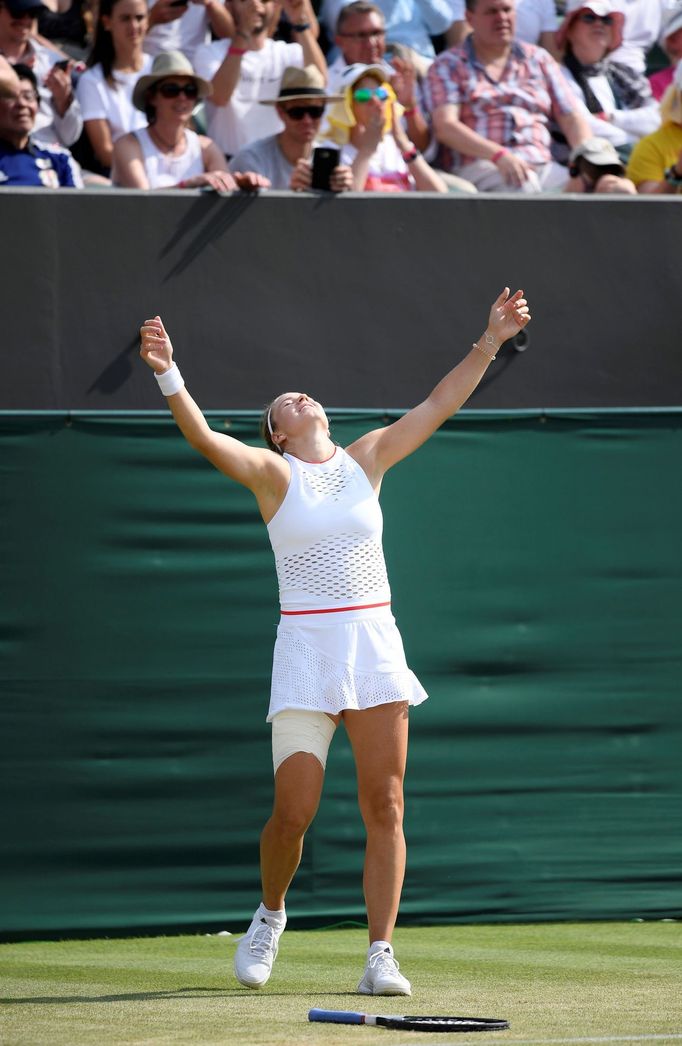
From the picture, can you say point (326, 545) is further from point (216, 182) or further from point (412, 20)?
point (412, 20)

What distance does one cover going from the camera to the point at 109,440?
6.84 meters

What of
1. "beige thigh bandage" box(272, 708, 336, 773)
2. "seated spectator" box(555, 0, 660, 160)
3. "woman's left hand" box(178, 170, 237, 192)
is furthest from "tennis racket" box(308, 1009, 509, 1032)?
"seated spectator" box(555, 0, 660, 160)

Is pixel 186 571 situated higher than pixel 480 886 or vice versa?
pixel 186 571

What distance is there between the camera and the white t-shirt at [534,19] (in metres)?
10.2

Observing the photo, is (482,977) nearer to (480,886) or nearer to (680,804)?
(480,886)

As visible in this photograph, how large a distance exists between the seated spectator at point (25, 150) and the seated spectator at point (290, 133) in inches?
43.7

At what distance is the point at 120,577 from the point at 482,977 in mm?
2432

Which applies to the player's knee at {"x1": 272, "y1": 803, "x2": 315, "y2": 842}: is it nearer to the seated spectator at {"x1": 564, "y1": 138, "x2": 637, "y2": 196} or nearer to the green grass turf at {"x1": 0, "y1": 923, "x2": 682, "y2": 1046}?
the green grass turf at {"x1": 0, "y1": 923, "x2": 682, "y2": 1046}

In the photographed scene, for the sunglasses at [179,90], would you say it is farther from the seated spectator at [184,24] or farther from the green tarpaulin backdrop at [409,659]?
the green tarpaulin backdrop at [409,659]

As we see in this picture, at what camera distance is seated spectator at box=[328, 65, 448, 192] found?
811cm

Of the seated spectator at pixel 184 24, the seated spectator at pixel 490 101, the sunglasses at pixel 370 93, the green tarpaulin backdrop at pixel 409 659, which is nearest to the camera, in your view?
the green tarpaulin backdrop at pixel 409 659

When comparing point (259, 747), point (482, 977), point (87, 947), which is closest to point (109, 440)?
point (259, 747)

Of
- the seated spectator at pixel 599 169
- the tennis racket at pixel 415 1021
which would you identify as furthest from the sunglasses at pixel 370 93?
the tennis racket at pixel 415 1021

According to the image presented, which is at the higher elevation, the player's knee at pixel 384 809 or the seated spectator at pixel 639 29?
the seated spectator at pixel 639 29
